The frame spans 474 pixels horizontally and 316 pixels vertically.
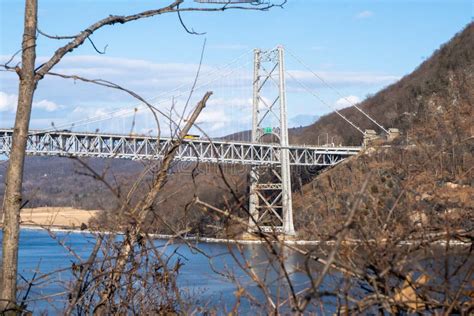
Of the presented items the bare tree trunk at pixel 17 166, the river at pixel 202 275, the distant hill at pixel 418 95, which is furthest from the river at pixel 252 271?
the distant hill at pixel 418 95

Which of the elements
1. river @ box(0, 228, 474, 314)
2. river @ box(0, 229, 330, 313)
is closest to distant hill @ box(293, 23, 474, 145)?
river @ box(0, 229, 330, 313)

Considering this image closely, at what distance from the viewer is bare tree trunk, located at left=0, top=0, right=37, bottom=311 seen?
2.15 metres

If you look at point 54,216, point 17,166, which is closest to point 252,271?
point 17,166

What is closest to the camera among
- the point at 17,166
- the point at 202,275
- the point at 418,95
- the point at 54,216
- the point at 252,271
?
the point at 252,271

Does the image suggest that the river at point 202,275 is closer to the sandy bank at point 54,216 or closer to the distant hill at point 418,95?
the sandy bank at point 54,216

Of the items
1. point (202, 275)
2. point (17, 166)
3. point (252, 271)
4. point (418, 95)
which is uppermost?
point (418, 95)

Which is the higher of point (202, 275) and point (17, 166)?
point (17, 166)

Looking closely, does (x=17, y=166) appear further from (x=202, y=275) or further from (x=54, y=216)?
(x=202, y=275)

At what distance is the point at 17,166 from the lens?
86.1 inches

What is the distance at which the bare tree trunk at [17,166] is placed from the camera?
2150 millimetres

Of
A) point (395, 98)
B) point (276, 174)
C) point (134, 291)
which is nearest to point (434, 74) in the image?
point (395, 98)

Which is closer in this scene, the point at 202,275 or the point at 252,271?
the point at 252,271

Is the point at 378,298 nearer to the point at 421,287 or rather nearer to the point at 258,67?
the point at 421,287

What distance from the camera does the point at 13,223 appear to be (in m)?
2.16
